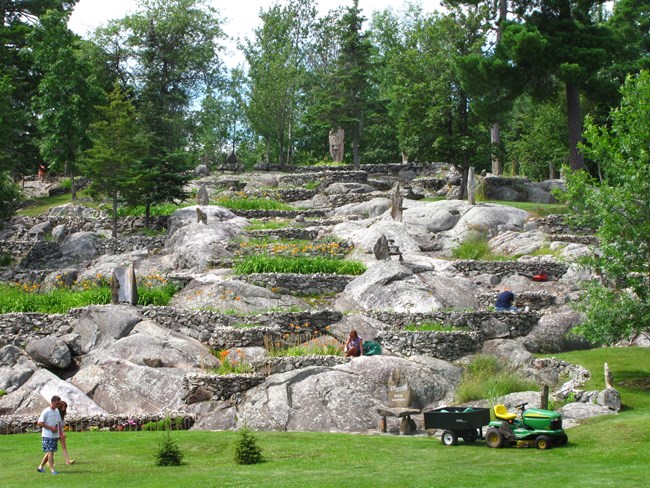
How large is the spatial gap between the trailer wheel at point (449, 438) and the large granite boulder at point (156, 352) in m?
8.44

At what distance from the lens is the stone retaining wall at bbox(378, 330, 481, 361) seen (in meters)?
24.2

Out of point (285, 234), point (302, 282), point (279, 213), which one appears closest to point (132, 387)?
point (302, 282)

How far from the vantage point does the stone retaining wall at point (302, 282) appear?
1187 inches

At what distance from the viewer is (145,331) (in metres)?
25.2

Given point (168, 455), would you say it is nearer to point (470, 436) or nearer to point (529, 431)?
point (470, 436)

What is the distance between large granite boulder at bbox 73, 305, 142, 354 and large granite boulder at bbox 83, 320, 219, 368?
2.15 feet

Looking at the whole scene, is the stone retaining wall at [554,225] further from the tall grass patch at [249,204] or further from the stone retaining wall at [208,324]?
the stone retaining wall at [208,324]

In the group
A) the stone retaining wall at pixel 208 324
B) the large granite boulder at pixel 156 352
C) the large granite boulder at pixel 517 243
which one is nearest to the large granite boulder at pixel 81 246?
the stone retaining wall at pixel 208 324

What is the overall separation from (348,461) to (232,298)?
46.1ft

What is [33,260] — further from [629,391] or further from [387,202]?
[629,391]

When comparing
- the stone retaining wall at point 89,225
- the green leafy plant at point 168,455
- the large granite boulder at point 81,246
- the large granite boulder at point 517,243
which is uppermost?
the stone retaining wall at point 89,225

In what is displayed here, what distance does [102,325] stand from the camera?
25.9 metres

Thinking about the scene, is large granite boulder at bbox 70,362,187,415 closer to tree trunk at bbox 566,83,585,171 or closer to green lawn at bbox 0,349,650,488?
green lawn at bbox 0,349,650,488

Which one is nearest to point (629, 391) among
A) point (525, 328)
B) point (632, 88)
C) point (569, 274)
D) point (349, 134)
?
point (525, 328)
